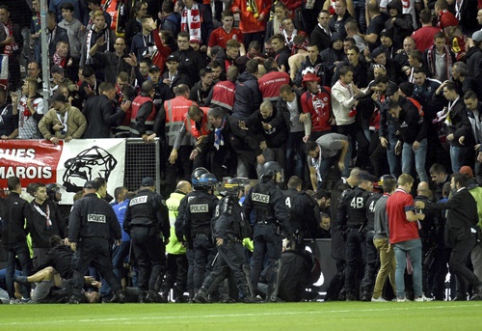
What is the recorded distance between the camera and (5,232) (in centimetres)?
2039

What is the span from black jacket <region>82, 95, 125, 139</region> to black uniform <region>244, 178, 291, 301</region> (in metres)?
4.54

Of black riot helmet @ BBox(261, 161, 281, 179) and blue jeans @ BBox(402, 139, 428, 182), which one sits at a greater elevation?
blue jeans @ BBox(402, 139, 428, 182)

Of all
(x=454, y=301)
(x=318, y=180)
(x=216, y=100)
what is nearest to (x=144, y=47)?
(x=216, y=100)

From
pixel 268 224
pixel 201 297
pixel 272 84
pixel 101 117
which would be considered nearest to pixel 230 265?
pixel 201 297

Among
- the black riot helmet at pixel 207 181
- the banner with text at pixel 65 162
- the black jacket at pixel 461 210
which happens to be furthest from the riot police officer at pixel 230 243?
the banner with text at pixel 65 162

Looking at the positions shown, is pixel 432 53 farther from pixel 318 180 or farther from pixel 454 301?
pixel 454 301

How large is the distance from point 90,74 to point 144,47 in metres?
1.51

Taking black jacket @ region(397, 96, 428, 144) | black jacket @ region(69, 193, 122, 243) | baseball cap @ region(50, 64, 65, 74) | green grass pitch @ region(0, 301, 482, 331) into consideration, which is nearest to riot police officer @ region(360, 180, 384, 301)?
green grass pitch @ region(0, 301, 482, 331)

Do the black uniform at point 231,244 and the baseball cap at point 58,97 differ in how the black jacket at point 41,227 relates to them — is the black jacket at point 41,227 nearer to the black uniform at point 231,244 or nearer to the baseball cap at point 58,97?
the baseball cap at point 58,97

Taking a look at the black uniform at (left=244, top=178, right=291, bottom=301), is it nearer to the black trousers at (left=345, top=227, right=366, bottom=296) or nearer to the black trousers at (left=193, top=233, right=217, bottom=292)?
the black trousers at (left=193, top=233, right=217, bottom=292)

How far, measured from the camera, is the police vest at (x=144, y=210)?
63.6ft

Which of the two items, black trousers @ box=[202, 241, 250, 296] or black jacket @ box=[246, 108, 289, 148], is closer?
black trousers @ box=[202, 241, 250, 296]

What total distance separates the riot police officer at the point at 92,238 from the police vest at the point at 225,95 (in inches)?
145

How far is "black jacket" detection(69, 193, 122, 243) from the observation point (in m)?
19.1
